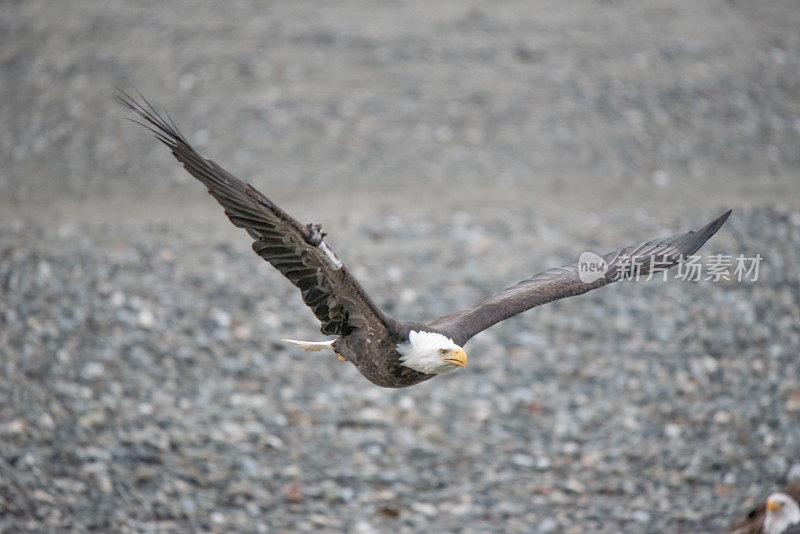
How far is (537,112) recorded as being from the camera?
12273 millimetres

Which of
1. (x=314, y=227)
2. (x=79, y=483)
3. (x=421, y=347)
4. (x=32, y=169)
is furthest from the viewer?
(x=32, y=169)

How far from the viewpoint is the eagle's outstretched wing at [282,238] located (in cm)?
423

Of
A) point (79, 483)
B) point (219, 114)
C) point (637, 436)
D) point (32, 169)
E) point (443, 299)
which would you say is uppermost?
point (219, 114)

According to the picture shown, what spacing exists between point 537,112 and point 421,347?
315 inches

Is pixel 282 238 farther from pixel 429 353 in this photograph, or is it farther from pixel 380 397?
pixel 380 397

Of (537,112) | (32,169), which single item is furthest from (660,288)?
(32,169)

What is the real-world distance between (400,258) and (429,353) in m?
4.93

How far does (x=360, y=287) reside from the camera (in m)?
4.56

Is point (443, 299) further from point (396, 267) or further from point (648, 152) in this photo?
point (648, 152)

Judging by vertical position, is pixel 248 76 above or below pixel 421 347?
above

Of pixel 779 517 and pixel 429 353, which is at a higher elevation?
pixel 429 353

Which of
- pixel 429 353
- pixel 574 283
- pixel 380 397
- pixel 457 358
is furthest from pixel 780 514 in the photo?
pixel 380 397

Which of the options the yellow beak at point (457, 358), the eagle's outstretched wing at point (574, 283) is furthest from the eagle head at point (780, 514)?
the yellow beak at point (457, 358)

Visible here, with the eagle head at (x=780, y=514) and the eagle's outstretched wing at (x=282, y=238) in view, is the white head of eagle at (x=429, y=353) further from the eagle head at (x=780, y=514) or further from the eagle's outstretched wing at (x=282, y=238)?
the eagle head at (x=780, y=514)
